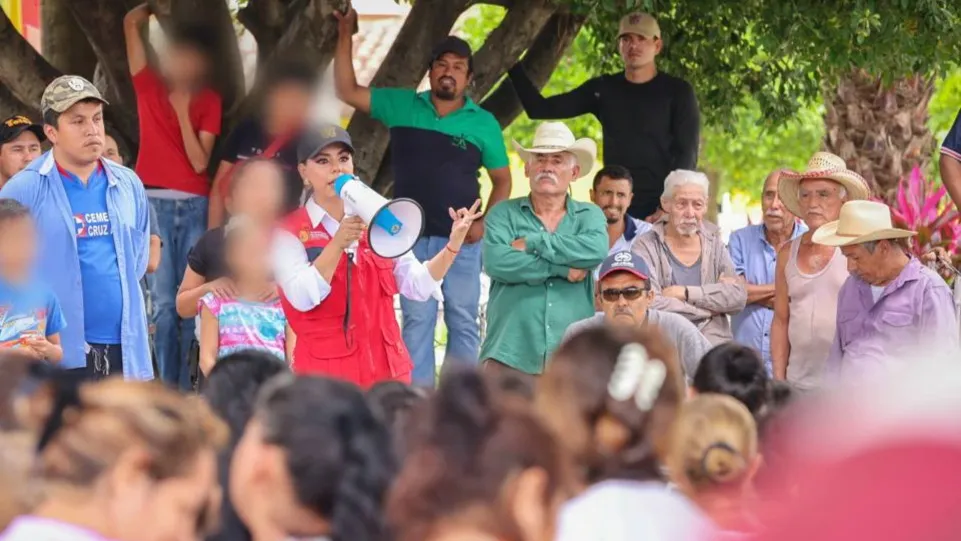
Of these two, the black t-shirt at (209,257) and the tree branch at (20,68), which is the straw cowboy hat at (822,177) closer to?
the black t-shirt at (209,257)

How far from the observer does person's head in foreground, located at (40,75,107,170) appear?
6.94 metres

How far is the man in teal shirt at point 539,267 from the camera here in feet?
25.8

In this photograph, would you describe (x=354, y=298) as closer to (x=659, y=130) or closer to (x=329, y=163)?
(x=329, y=163)

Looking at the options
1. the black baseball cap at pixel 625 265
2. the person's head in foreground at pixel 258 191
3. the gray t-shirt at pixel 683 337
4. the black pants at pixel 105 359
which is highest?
the person's head in foreground at pixel 258 191

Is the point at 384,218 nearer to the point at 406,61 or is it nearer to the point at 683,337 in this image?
the point at 683,337

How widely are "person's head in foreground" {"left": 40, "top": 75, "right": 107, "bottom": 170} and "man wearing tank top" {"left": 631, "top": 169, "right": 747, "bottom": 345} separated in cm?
306

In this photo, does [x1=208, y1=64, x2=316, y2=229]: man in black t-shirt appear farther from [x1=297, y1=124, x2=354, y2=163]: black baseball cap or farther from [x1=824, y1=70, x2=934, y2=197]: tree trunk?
[x1=824, y1=70, x2=934, y2=197]: tree trunk

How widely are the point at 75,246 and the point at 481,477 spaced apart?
4515 millimetres

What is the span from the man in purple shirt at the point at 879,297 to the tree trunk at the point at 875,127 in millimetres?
8454

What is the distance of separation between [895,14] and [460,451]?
6.30 meters

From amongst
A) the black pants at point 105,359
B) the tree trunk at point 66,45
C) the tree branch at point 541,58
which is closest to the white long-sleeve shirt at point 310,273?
the black pants at point 105,359

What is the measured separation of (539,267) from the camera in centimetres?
788

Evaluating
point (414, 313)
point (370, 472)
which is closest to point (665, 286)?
point (414, 313)

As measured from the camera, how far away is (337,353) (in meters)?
6.65
